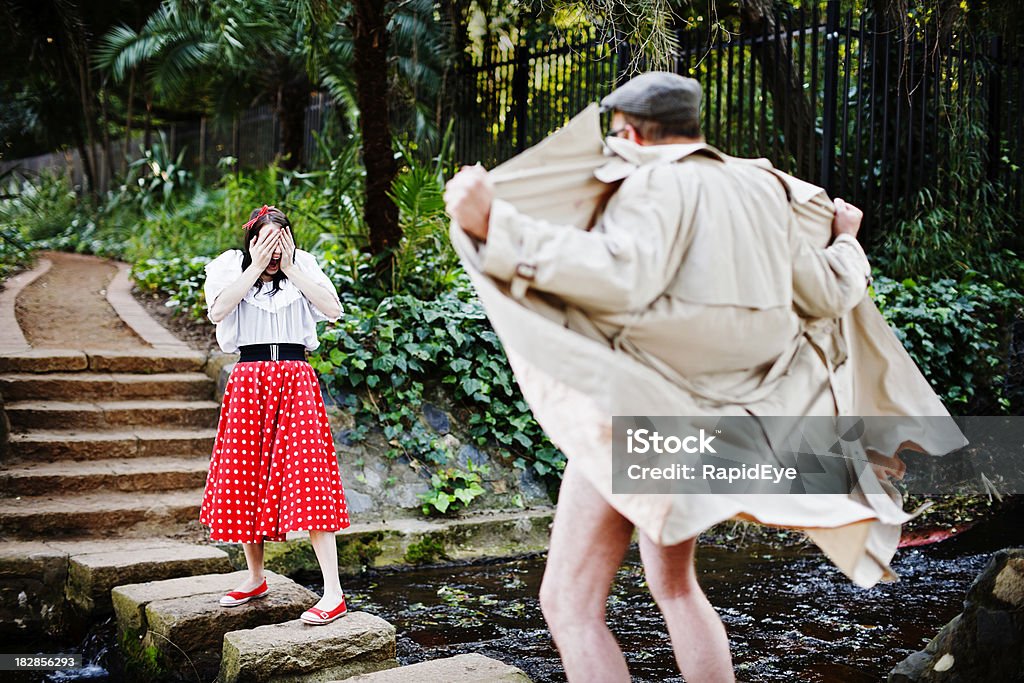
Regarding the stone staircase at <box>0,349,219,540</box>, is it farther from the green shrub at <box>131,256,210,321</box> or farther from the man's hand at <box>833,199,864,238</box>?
the man's hand at <box>833,199,864,238</box>

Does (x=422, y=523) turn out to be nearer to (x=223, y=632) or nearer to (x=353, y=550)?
(x=353, y=550)

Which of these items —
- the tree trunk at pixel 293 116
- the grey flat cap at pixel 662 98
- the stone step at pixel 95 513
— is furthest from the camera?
the tree trunk at pixel 293 116

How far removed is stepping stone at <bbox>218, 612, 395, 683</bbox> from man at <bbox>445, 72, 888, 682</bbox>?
1441mm

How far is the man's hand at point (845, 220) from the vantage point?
2287 millimetres

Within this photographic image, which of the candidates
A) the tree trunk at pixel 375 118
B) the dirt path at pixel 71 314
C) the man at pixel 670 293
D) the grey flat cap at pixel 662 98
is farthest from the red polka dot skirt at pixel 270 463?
the dirt path at pixel 71 314

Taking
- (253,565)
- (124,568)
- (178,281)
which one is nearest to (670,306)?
(253,565)

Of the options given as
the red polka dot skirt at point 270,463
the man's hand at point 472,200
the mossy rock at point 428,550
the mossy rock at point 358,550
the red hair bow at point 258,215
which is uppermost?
the man's hand at point 472,200

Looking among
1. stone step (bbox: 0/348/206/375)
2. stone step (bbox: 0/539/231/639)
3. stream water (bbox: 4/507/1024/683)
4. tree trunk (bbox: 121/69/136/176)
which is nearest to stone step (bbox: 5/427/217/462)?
stone step (bbox: 0/348/206/375)

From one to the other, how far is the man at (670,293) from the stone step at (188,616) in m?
1.88

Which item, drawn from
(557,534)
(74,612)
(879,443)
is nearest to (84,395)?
(74,612)

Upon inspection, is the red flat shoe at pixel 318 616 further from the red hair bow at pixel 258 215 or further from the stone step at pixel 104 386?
the stone step at pixel 104 386

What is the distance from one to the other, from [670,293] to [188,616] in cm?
253

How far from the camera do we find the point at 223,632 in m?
3.59

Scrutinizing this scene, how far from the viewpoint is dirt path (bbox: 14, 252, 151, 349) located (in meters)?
7.02
